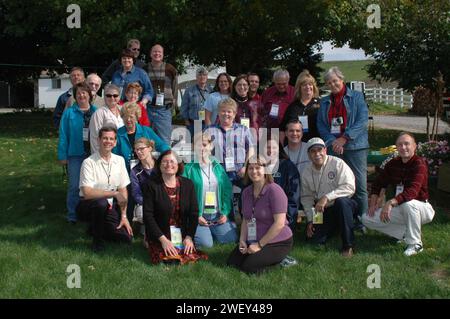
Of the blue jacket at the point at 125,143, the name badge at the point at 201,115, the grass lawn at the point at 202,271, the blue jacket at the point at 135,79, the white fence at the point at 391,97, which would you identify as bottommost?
the grass lawn at the point at 202,271

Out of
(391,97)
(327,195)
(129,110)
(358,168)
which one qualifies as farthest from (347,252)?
(391,97)

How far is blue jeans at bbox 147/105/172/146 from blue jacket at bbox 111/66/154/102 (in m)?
0.71

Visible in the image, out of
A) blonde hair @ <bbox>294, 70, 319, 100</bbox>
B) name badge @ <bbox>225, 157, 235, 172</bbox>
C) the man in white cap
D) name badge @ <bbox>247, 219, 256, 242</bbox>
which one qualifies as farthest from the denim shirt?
name badge @ <bbox>247, 219, 256, 242</bbox>

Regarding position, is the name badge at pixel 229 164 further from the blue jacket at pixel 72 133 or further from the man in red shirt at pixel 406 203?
the blue jacket at pixel 72 133

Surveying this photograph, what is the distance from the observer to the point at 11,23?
723 inches

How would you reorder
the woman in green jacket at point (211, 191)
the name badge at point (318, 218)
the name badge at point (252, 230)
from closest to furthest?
the name badge at point (252, 230), the name badge at point (318, 218), the woman in green jacket at point (211, 191)

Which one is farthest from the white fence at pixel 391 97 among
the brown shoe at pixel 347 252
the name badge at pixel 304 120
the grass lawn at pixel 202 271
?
the brown shoe at pixel 347 252

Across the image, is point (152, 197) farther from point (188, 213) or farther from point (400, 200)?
point (400, 200)

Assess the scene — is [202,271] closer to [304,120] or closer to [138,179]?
[138,179]

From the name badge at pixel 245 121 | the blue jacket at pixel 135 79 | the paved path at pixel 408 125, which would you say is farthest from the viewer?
the paved path at pixel 408 125

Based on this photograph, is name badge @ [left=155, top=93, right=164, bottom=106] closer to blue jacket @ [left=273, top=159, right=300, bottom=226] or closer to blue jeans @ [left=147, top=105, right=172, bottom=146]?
blue jeans @ [left=147, top=105, right=172, bottom=146]

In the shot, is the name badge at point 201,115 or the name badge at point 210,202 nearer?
the name badge at point 210,202

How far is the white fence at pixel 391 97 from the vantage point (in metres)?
37.3
